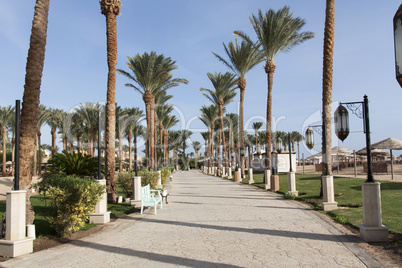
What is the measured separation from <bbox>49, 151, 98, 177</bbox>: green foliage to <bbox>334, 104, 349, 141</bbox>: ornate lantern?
837 cm

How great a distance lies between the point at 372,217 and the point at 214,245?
121 inches

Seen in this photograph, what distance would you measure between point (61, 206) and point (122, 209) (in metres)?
4.66

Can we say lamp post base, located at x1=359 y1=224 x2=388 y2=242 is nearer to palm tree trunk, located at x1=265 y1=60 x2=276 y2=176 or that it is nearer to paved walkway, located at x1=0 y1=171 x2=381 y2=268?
paved walkway, located at x1=0 y1=171 x2=381 y2=268

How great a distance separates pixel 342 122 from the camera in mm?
8609

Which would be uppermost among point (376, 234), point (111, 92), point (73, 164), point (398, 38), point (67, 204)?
point (111, 92)

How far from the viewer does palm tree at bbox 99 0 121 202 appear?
527 inches

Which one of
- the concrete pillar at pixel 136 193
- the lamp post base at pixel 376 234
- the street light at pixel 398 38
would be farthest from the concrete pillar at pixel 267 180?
the street light at pixel 398 38

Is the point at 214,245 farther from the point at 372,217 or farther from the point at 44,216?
the point at 44,216

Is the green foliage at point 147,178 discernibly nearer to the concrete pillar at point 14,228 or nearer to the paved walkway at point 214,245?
the paved walkway at point 214,245

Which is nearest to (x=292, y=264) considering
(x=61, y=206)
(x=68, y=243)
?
(x=68, y=243)

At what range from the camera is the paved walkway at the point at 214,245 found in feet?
16.9

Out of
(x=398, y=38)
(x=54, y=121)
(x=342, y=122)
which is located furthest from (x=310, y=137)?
(x=54, y=121)

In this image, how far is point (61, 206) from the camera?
714 cm

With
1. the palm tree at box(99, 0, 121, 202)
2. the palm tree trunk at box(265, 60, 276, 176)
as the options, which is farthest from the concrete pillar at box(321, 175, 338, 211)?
the palm tree trunk at box(265, 60, 276, 176)
